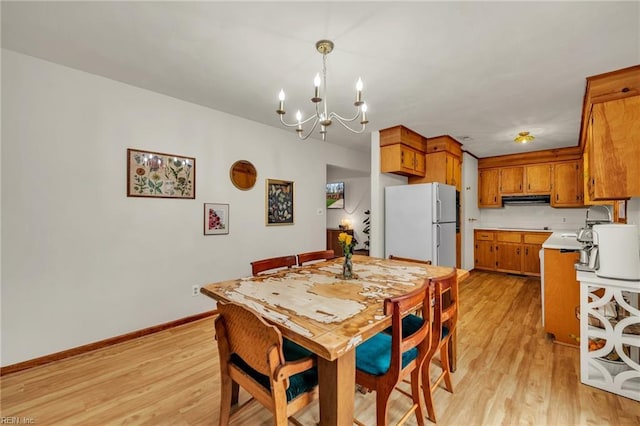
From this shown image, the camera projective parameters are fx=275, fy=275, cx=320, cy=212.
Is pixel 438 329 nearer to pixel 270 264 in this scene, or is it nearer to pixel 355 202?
pixel 270 264

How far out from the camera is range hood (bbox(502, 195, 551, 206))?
5290mm

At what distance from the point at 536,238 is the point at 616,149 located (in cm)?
331

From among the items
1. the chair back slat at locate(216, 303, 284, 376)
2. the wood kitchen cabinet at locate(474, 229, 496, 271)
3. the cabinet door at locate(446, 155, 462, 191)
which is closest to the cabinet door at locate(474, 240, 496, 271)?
the wood kitchen cabinet at locate(474, 229, 496, 271)

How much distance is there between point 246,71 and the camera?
2.31 metres

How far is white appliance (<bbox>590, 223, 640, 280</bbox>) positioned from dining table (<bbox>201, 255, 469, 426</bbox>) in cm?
95

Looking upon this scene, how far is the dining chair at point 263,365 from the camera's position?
1.04m

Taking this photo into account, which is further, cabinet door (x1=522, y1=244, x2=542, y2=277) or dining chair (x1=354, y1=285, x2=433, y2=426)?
cabinet door (x1=522, y1=244, x2=542, y2=277)

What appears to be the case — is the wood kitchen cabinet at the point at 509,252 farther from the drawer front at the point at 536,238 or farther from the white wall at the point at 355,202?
the white wall at the point at 355,202

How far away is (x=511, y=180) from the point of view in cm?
545

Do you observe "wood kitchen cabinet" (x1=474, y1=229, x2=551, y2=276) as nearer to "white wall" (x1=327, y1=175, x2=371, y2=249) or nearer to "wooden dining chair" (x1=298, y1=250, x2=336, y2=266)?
"white wall" (x1=327, y1=175, x2=371, y2=249)

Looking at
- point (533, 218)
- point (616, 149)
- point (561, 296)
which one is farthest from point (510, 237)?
point (616, 149)

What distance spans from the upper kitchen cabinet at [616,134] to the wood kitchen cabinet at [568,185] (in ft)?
10.7

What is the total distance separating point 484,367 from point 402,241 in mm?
1864

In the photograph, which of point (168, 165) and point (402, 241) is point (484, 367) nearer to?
point (402, 241)
